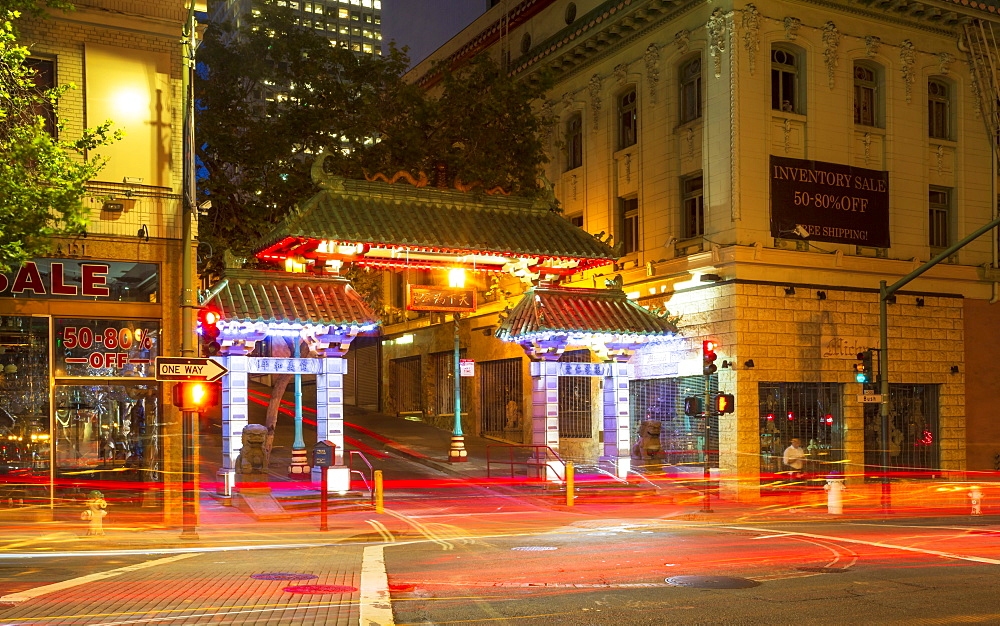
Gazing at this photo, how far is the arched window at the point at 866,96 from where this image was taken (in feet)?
100

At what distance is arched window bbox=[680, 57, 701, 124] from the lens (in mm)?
30156

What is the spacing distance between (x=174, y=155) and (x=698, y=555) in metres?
14.7

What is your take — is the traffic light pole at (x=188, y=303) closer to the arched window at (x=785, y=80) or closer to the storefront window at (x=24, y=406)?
the storefront window at (x=24, y=406)

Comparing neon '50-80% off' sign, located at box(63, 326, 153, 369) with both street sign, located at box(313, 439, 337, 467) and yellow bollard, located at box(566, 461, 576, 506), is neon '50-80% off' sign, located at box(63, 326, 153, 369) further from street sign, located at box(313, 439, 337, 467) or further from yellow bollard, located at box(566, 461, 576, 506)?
yellow bollard, located at box(566, 461, 576, 506)

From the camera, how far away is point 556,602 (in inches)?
473

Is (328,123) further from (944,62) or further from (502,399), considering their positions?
(944,62)

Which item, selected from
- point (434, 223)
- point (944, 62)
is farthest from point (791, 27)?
point (434, 223)

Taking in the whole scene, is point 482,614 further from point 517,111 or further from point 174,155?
point 517,111

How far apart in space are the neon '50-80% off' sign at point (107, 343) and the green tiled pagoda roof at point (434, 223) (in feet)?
13.3

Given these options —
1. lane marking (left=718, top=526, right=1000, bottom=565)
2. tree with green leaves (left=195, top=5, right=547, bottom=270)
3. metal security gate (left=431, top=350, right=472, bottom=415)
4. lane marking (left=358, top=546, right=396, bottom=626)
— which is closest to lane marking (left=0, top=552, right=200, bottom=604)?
lane marking (left=358, top=546, right=396, bottom=626)

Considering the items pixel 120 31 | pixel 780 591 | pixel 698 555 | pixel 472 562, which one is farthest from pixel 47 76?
pixel 780 591

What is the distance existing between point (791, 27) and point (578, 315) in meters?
10.1

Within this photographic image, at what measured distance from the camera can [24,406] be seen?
21.7 meters

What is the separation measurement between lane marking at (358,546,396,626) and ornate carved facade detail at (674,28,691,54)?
19045 mm
